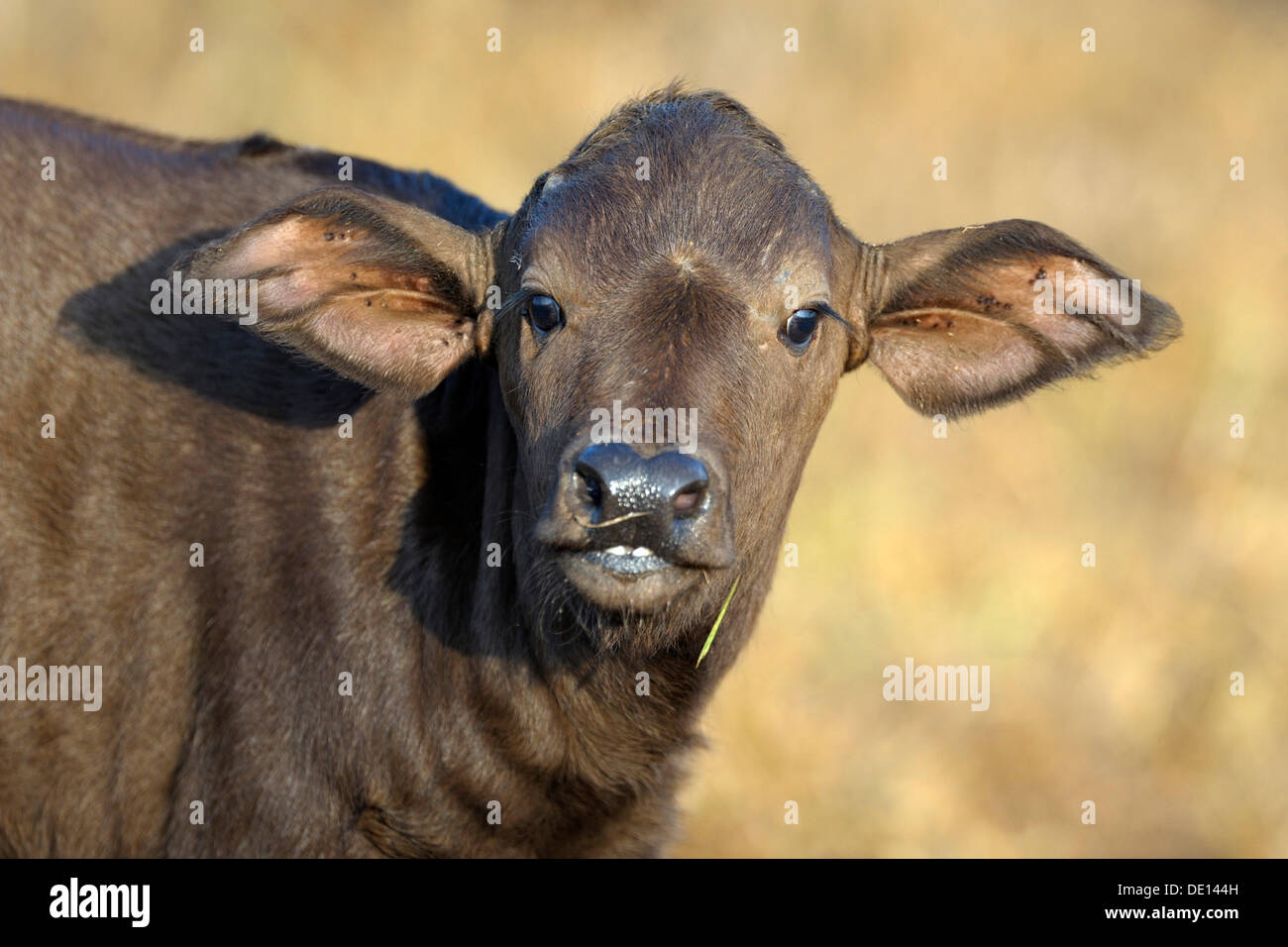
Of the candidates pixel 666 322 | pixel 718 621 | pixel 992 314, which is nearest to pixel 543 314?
pixel 666 322

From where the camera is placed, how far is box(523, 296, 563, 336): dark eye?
5320mm

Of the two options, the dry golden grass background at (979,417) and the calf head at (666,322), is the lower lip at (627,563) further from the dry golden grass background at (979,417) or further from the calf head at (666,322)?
the dry golden grass background at (979,417)

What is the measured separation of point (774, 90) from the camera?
14.7m

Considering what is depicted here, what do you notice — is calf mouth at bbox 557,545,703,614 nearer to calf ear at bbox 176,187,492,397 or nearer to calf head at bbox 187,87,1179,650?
calf head at bbox 187,87,1179,650

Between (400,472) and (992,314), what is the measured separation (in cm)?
257

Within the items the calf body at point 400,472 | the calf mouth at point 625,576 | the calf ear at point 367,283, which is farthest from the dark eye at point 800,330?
the calf ear at point 367,283

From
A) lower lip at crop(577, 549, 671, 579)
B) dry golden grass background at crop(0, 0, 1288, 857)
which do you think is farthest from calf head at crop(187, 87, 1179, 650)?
dry golden grass background at crop(0, 0, 1288, 857)

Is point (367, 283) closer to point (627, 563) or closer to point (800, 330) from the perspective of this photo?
point (800, 330)

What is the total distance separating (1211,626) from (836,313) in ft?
22.1

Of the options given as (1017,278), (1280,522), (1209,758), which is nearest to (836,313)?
(1017,278)

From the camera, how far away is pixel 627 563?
4730 mm

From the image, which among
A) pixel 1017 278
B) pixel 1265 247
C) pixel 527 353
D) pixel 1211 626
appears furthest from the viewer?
pixel 1265 247

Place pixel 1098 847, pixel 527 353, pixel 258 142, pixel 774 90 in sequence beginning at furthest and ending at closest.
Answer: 1. pixel 774 90
2. pixel 1098 847
3. pixel 258 142
4. pixel 527 353
